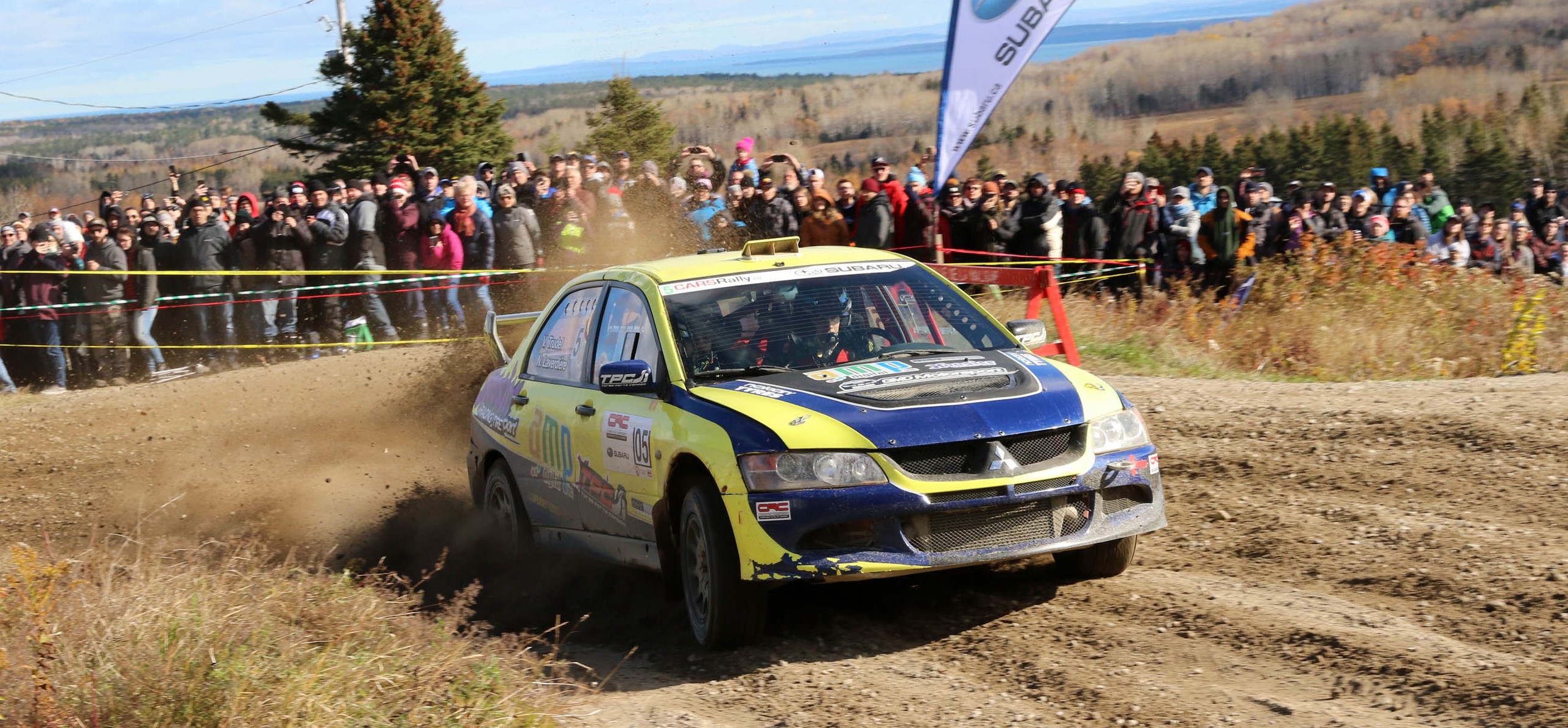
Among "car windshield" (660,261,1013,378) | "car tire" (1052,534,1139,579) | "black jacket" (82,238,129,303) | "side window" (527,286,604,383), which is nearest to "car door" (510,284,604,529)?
"side window" (527,286,604,383)

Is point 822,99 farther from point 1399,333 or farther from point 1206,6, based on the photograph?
point 1206,6

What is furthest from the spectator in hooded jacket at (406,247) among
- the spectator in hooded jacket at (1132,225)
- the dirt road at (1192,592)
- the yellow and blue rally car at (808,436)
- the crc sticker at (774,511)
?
the crc sticker at (774,511)

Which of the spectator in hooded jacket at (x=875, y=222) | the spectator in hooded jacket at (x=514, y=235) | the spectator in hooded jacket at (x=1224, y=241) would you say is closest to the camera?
the spectator in hooded jacket at (x=1224, y=241)

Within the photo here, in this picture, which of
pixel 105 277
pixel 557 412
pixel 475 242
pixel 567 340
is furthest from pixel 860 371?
pixel 105 277

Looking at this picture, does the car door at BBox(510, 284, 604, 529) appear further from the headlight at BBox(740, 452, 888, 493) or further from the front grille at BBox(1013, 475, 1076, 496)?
the front grille at BBox(1013, 475, 1076, 496)

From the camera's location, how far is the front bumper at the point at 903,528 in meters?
5.45

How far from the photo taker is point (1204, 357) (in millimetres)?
11875

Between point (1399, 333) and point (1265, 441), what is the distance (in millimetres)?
4226

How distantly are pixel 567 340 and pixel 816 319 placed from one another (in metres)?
1.64

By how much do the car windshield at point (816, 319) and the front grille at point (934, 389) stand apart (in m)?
0.55

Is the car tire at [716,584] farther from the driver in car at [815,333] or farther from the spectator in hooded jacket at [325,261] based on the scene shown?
the spectator in hooded jacket at [325,261]

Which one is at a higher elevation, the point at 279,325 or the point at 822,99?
the point at 822,99

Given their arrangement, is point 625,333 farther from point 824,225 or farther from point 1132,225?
point 1132,225

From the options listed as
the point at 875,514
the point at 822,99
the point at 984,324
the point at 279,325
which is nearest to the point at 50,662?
the point at 875,514
